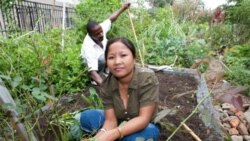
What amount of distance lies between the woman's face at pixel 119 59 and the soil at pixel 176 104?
381 millimetres

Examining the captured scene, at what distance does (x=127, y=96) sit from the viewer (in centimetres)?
212

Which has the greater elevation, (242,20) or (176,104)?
(242,20)

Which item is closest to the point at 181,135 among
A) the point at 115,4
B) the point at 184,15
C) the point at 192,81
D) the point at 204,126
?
the point at 204,126

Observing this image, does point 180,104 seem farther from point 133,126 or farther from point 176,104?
point 133,126

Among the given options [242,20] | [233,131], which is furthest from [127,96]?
[242,20]

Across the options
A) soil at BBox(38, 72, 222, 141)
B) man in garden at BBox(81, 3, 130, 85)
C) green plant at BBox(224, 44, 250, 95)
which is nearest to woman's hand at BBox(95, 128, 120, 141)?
soil at BBox(38, 72, 222, 141)

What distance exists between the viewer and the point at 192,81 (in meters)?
4.51

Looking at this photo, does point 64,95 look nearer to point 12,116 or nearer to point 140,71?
point 140,71

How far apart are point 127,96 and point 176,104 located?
4.92ft

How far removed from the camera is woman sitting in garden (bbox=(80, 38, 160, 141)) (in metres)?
1.97

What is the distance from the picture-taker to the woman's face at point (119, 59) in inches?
77.4

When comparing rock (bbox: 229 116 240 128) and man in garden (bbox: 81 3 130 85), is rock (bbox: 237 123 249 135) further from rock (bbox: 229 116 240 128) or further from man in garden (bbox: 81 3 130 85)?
man in garden (bbox: 81 3 130 85)

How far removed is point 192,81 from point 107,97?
2.63 meters

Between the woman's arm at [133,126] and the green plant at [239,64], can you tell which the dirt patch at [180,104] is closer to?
the woman's arm at [133,126]
